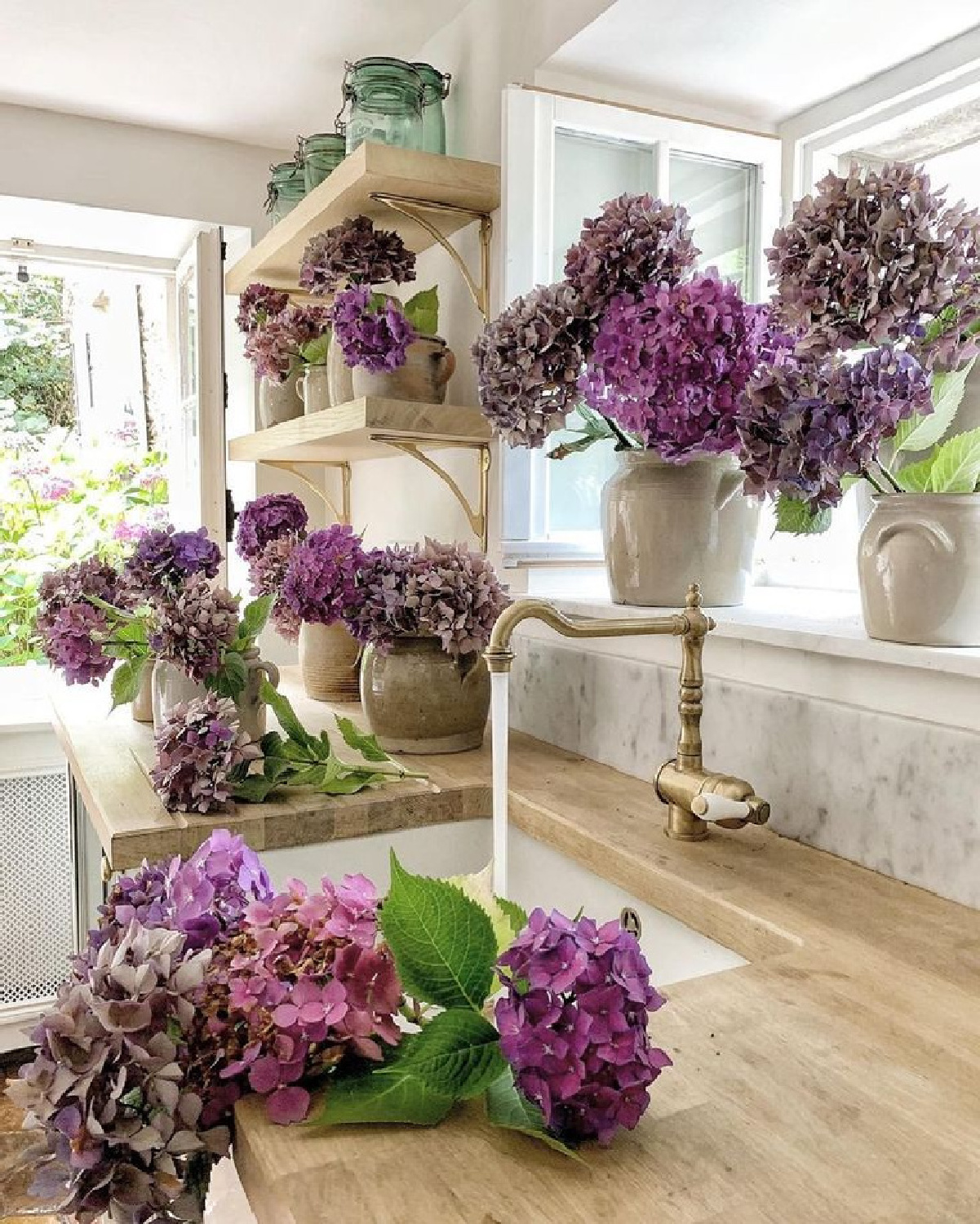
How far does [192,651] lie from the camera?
1.34 m

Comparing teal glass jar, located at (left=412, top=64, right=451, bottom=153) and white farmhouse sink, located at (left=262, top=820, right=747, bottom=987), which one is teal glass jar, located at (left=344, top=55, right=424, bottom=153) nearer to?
teal glass jar, located at (left=412, top=64, right=451, bottom=153)

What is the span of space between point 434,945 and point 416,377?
1.25 m

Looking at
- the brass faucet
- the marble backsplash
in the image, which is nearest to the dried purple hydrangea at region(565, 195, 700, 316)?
the brass faucet

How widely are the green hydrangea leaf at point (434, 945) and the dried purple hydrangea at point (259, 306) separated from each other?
1.75 metres

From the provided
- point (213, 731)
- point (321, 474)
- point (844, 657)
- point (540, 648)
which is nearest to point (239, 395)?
point (321, 474)

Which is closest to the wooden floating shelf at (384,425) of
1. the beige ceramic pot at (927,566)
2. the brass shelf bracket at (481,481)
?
the brass shelf bracket at (481,481)

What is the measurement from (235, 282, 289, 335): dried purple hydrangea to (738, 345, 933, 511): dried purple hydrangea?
1.42m

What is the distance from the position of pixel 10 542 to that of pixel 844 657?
8.66 feet

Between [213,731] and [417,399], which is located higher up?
[417,399]

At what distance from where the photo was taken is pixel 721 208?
5.41 feet

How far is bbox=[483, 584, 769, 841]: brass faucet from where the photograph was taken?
106 cm

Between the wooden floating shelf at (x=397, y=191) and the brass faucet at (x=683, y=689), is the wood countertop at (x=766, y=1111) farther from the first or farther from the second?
the wooden floating shelf at (x=397, y=191)

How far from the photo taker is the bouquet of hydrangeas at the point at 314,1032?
1.74ft

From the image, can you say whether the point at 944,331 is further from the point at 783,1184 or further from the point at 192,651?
the point at 192,651
